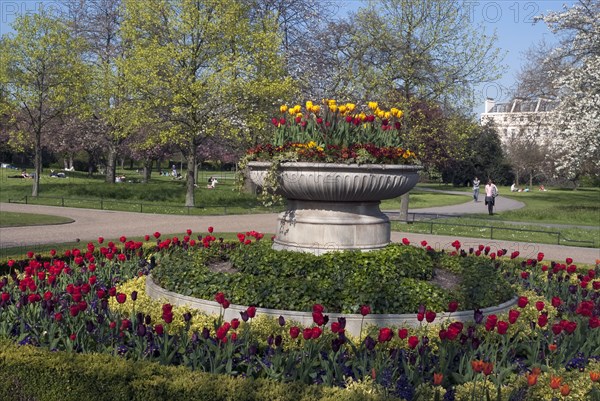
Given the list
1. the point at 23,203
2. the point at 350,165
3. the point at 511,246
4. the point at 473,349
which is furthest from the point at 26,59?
the point at 473,349

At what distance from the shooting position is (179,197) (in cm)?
3412

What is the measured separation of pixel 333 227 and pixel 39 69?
2932 centimetres

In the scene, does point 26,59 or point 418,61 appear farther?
point 26,59

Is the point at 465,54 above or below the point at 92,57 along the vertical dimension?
below

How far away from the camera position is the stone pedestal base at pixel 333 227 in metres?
8.62

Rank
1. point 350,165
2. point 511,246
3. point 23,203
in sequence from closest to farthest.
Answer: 1. point 350,165
2. point 511,246
3. point 23,203

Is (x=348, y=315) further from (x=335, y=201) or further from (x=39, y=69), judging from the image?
(x=39, y=69)

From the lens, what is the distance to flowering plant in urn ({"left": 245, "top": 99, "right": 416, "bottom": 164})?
8484 mm

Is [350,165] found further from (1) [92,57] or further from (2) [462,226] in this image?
(1) [92,57]

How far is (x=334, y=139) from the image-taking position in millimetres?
8914

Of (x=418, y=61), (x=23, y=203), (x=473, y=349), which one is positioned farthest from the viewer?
(x=23, y=203)

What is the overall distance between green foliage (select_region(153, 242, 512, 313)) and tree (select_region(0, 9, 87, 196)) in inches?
1051

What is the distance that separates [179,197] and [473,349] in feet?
97.3

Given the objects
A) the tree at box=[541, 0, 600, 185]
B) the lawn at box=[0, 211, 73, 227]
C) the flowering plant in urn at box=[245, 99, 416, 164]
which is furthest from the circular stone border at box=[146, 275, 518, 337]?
the tree at box=[541, 0, 600, 185]
